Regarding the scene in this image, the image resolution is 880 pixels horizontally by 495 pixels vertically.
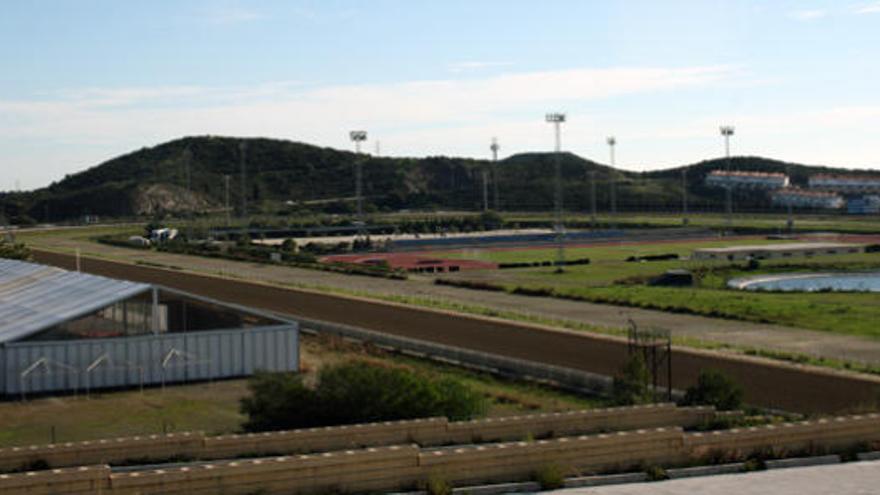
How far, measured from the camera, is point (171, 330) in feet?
140

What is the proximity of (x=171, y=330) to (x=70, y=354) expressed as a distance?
144 inches

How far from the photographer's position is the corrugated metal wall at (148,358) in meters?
40.0

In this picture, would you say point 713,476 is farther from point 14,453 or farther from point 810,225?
point 810,225

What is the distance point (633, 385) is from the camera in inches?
1350

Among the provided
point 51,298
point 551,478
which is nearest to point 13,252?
point 51,298

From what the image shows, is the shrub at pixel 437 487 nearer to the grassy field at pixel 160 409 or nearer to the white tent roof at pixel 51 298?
the grassy field at pixel 160 409

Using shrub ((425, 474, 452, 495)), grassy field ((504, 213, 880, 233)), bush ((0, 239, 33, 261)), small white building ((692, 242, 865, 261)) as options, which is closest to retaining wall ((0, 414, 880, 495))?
shrub ((425, 474, 452, 495))

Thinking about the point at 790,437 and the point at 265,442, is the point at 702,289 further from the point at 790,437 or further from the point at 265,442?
the point at 265,442

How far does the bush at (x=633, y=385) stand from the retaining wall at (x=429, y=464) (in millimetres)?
7694

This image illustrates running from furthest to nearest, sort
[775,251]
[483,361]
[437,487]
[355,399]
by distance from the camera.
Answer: [775,251], [483,361], [355,399], [437,487]

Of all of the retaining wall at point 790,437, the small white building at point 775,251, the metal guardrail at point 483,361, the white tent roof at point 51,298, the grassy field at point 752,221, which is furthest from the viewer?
the grassy field at point 752,221

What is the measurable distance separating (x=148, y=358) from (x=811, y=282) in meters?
57.3

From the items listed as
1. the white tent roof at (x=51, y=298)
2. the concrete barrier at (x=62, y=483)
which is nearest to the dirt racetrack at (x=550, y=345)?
the white tent roof at (x=51, y=298)

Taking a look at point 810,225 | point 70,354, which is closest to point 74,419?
point 70,354
